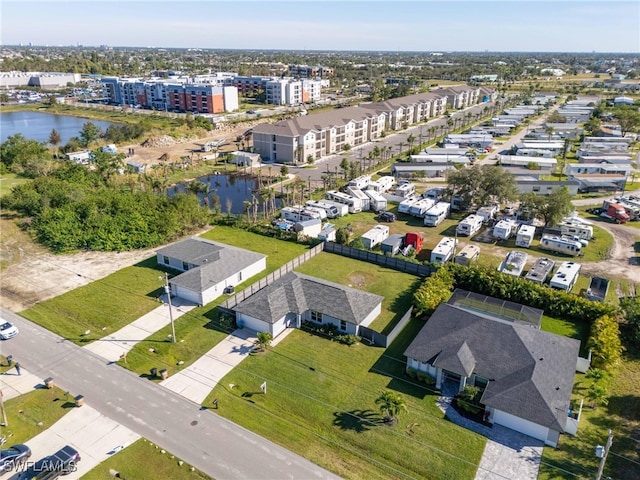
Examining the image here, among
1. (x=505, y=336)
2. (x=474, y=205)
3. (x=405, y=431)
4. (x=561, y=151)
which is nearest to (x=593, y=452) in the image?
(x=505, y=336)

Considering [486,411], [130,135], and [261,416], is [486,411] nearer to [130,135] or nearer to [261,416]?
[261,416]

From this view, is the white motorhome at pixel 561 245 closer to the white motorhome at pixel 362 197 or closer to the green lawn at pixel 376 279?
the green lawn at pixel 376 279

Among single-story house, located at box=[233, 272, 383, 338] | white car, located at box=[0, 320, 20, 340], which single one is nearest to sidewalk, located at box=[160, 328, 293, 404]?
single-story house, located at box=[233, 272, 383, 338]

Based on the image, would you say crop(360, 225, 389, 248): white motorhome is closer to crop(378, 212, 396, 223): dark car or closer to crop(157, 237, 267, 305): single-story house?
crop(378, 212, 396, 223): dark car

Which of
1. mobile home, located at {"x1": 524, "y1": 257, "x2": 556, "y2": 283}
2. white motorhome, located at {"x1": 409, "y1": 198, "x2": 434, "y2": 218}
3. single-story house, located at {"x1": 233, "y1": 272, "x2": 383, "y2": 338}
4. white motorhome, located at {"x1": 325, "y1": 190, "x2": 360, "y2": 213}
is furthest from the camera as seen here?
white motorhome, located at {"x1": 325, "y1": 190, "x2": 360, "y2": 213}

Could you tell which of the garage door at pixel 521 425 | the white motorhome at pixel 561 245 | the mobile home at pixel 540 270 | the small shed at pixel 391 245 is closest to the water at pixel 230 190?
the small shed at pixel 391 245

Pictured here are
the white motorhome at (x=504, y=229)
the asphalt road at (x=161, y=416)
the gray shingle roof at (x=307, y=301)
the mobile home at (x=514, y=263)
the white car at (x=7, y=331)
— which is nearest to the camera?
the asphalt road at (x=161, y=416)

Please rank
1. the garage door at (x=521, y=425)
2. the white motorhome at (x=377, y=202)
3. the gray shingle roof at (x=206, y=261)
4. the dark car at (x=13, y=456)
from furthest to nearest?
the white motorhome at (x=377, y=202) → the gray shingle roof at (x=206, y=261) → the garage door at (x=521, y=425) → the dark car at (x=13, y=456)
